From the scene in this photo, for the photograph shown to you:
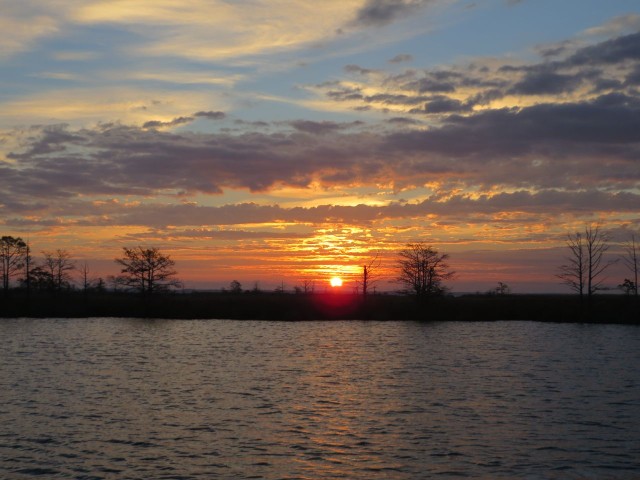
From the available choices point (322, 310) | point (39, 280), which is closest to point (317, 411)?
point (322, 310)

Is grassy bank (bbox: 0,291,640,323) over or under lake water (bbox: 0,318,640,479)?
over

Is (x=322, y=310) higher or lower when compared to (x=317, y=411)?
higher

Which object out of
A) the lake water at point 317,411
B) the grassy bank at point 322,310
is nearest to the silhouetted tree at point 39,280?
the grassy bank at point 322,310

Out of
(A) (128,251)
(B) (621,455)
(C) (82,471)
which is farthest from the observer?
(A) (128,251)

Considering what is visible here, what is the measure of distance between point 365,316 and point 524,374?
6306cm

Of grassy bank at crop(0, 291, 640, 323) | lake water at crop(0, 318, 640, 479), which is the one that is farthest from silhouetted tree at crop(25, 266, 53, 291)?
lake water at crop(0, 318, 640, 479)

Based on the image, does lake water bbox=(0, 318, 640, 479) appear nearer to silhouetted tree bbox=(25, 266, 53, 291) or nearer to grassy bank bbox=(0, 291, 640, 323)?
grassy bank bbox=(0, 291, 640, 323)

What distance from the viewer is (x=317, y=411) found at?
30359 millimetres

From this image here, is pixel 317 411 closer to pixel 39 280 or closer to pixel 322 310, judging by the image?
pixel 322 310

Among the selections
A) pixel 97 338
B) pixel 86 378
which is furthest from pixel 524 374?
pixel 97 338

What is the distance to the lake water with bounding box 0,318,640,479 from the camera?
21969 mm

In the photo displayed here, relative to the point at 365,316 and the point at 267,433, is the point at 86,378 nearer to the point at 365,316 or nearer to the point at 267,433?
the point at 267,433

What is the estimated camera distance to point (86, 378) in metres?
40.0

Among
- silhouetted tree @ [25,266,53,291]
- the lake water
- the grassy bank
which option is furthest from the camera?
silhouetted tree @ [25,266,53,291]
